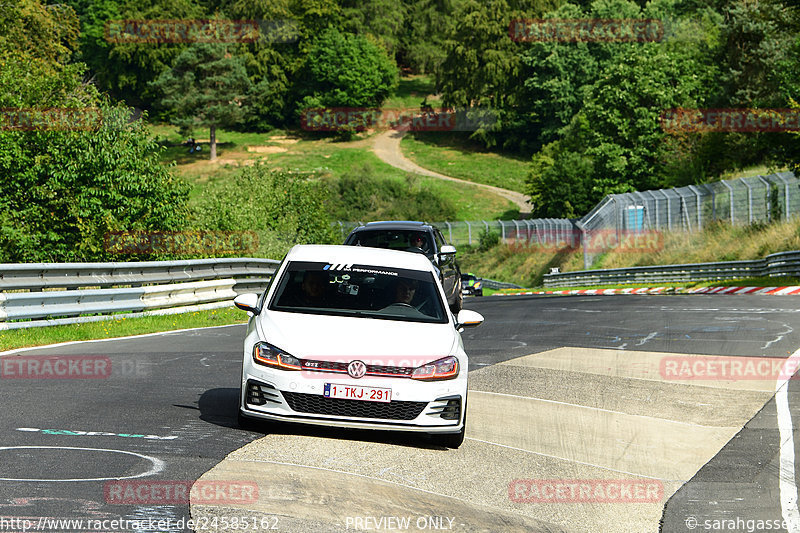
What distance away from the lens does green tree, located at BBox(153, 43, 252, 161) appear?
340ft

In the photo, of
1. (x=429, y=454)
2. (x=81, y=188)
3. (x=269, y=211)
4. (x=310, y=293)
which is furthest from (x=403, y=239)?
(x=269, y=211)

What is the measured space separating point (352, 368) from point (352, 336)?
1.08ft

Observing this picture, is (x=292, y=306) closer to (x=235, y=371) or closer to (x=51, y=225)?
Result: (x=235, y=371)

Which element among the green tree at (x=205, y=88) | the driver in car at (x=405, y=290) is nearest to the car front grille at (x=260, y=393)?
the driver in car at (x=405, y=290)

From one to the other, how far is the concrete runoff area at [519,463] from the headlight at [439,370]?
60cm

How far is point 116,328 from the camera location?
53.4 ft

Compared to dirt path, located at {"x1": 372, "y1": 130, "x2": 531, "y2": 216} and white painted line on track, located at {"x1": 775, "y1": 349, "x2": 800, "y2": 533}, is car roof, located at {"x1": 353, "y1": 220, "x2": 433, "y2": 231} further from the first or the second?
dirt path, located at {"x1": 372, "y1": 130, "x2": 531, "y2": 216}

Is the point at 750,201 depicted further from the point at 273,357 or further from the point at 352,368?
the point at 273,357

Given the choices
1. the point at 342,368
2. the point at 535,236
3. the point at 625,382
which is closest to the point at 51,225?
the point at 625,382

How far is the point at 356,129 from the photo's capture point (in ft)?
365

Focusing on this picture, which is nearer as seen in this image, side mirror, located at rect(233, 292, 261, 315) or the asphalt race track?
the asphalt race track

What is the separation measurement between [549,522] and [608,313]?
15740 mm

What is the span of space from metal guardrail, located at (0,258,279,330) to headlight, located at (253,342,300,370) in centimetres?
768

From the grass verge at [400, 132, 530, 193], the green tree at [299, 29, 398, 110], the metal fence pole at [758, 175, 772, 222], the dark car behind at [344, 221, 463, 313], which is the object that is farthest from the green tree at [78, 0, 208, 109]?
the dark car behind at [344, 221, 463, 313]
